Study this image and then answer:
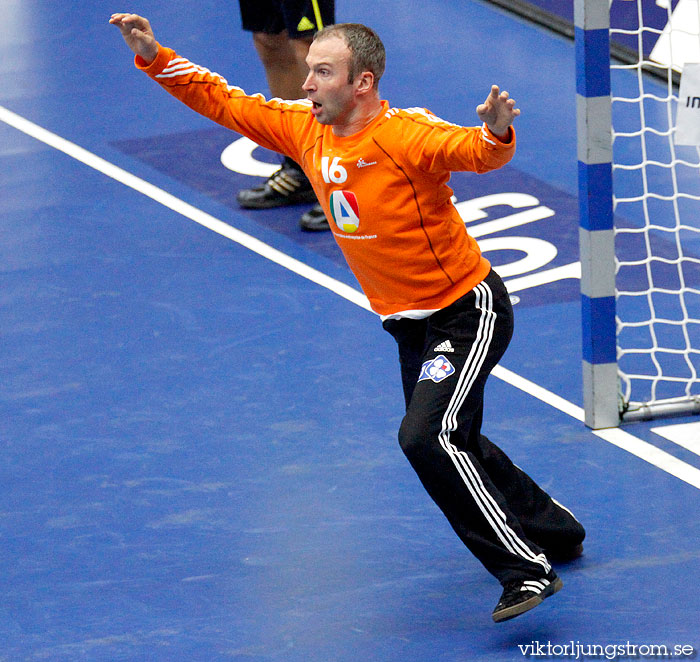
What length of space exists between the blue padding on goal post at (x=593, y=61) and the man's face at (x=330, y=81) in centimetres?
137

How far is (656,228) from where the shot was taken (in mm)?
6531

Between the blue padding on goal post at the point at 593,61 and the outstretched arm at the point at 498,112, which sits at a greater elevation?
the outstretched arm at the point at 498,112

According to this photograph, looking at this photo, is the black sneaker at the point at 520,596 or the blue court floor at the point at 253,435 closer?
the black sneaker at the point at 520,596

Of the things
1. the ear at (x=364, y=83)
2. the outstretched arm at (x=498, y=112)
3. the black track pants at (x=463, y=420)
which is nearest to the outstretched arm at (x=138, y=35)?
the ear at (x=364, y=83)

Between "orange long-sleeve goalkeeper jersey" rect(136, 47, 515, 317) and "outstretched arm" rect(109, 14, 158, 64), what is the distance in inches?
22.6

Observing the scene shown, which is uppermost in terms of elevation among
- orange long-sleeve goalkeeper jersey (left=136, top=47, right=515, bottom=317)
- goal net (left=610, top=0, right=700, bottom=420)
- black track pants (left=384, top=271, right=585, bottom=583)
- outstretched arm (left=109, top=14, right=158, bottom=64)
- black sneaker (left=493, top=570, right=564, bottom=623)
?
outstretched arm (left=109, top=14, right=158, bottom=64)

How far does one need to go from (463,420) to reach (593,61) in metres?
1.74

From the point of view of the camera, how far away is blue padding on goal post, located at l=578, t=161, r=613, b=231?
5500 mm

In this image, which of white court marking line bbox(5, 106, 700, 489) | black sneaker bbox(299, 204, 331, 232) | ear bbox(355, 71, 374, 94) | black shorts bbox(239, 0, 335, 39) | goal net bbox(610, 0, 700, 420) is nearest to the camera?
ear bbox(355, 71, 374, 94)

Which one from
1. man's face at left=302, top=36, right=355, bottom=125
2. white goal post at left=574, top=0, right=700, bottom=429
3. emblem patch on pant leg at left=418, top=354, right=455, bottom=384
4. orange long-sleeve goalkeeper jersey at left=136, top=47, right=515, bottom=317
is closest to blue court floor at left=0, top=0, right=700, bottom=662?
white goal post at left=574, top=0, right=700, bottom=429

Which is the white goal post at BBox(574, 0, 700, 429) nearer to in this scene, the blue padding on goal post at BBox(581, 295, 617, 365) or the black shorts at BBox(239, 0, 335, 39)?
the blue padding on goal post at BBox(581, 295, 617, 365)

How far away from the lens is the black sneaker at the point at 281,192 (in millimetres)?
8234

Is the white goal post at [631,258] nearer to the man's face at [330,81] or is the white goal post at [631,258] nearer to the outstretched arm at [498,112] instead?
the man's face at [330,81]

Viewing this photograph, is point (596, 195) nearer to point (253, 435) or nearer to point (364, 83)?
point (364, 83)
